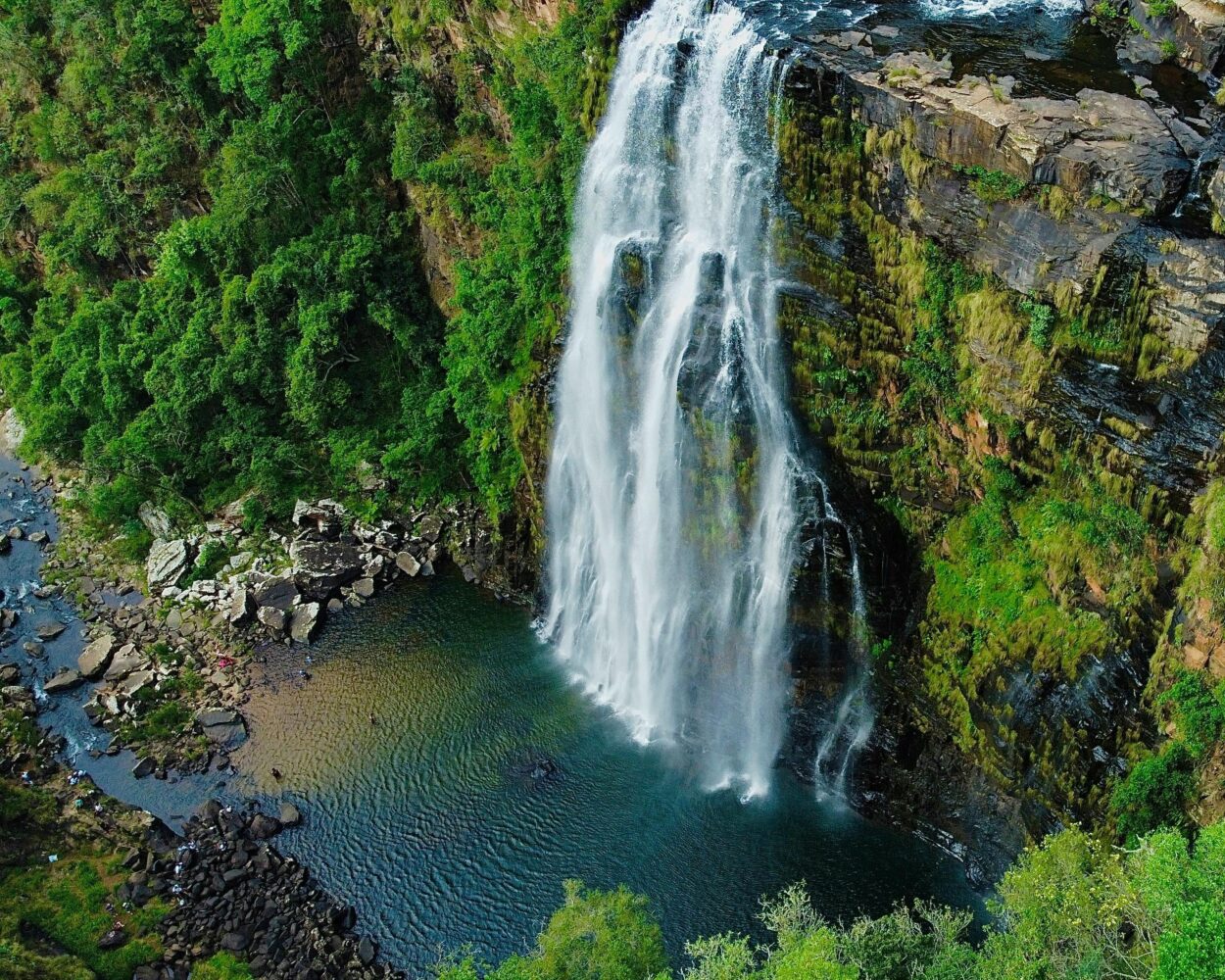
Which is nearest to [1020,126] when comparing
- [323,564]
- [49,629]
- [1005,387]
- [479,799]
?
[1005,387]

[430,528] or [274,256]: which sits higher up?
[274,256]

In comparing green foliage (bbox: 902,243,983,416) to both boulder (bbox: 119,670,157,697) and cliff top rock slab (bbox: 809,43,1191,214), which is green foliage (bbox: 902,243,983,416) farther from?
boulder (bbox: 119,670,157,697)

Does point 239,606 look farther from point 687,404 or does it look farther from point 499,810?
point 687,404

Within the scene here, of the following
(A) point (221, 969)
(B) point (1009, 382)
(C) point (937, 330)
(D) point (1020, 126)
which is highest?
(D) point (1020, 126)

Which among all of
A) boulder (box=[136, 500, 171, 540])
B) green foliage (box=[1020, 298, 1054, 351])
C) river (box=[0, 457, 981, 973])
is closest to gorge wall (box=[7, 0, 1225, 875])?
green foliage (box=[1020, 298, 1054, 351])

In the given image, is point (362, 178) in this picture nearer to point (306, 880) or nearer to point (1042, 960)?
point (306, 880)

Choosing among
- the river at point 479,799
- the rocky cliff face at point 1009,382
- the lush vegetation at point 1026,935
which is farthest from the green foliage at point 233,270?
the lush vegetation at point 1026,935

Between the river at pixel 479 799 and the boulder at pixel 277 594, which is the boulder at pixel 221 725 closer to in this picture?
the river at pixel 479 799
